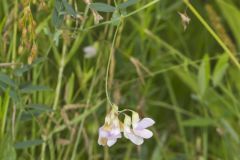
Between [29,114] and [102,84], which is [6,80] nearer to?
[29,114]

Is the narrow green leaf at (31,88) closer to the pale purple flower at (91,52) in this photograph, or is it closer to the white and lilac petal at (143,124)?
the white and lilac petal at (143,124)

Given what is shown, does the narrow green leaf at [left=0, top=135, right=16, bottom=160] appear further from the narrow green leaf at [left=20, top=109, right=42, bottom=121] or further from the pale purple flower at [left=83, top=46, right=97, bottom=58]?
the pale purple flower at [left=83, top=46, right=97, bottom=58]

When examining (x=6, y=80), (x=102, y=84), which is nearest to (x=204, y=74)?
(x=102, y=84)

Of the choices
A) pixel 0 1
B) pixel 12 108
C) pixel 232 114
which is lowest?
pixel 232 114

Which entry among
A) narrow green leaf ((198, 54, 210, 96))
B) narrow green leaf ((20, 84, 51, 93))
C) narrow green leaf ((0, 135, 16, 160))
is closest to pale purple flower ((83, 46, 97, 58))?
narrow green leaf ((198, 54, 210, 96))

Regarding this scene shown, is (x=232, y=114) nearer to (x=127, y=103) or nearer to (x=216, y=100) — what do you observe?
(x=216, y=100)

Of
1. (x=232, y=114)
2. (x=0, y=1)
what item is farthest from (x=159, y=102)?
(x=0, y=1)
